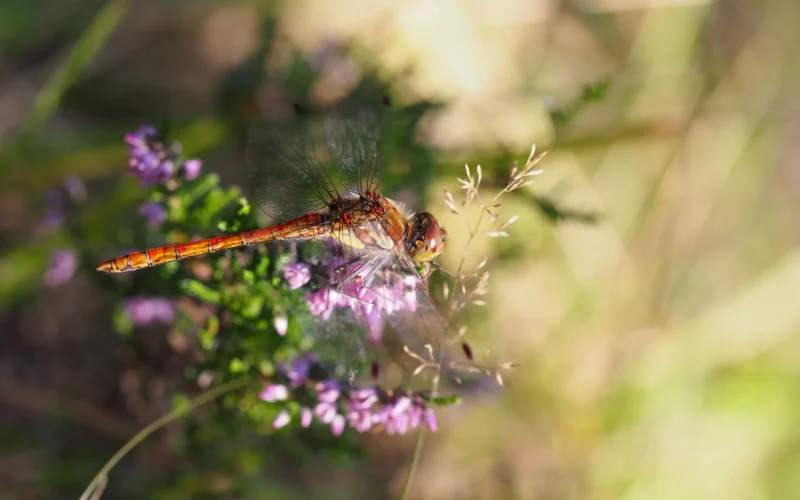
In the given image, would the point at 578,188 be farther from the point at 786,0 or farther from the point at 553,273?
the point at 786,0

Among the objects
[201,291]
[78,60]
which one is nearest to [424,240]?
[201,291]

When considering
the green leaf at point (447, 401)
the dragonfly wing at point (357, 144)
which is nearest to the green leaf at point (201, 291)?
the dragonfly wing at point (357, 144)

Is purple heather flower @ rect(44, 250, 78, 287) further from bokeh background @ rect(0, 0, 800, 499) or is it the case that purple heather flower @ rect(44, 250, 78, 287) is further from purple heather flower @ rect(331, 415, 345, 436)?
purple heather flower @ rect(331, 415, 345, 436)

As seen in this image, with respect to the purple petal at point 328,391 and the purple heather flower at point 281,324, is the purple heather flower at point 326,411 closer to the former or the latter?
the purple petal at point 328,391

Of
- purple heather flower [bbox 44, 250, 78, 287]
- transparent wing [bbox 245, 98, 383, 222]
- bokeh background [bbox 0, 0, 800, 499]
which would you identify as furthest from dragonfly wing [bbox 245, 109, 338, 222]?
purple heather flower [bbox 44, 250, 78, 287]

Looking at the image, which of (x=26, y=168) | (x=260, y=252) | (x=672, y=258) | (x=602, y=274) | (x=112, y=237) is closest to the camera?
(x=260, y=252)

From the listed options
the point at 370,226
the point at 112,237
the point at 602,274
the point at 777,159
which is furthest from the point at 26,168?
the point at 777,159

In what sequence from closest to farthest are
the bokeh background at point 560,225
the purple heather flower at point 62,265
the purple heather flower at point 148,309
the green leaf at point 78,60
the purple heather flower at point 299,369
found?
the purple heather flower at point 299,369 → the purple heather flower at point 148,309 → the purple heather flower at point 62,265 → the green leaf at point 78,60 → the bokeh background at point 560,225

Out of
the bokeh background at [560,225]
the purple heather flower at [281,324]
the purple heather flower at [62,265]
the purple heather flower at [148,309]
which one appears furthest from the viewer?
the bokeh background at [560,225]
